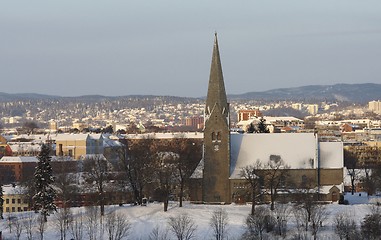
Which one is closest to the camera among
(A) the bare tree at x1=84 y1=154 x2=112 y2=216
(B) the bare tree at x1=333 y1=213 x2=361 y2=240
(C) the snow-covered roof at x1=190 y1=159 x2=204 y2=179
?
(B) the bare tree at x1=333 y1=213 x2=361 y2=240

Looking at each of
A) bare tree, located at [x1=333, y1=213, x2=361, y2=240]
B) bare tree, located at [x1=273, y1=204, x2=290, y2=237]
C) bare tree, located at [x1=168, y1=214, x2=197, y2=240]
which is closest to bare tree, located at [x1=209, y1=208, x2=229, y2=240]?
bare tree, located at [x1=168, y1=214, x2=197, y2=240]

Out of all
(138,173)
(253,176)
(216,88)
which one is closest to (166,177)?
(138,173)

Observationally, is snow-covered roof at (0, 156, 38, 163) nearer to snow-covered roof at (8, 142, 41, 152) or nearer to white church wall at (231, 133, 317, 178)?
snow-covered roof at (8, 142, 41, 152)

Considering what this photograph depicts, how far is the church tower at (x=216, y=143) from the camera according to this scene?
75812 mm

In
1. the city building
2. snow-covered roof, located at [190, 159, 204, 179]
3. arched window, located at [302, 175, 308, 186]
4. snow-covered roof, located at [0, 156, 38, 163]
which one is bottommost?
the city building

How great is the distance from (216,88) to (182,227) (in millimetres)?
18662

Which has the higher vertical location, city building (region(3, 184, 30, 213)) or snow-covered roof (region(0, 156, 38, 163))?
snow-covered roof (region(0, 156, 38, 163))

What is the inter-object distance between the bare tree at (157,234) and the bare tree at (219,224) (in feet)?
9.75

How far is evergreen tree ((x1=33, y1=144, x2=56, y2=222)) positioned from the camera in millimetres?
66188

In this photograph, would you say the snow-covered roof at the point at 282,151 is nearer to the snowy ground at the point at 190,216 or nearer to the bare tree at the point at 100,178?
the snowy ground at the point at 190,216

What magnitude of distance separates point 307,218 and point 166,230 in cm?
881

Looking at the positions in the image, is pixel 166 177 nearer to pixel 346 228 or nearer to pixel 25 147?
pixel 346 228

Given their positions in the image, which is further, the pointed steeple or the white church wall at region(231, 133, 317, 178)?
the white church wall at region(231, 133, 317, 178)

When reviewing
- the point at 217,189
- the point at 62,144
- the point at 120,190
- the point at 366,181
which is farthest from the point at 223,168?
the point at 62,144
